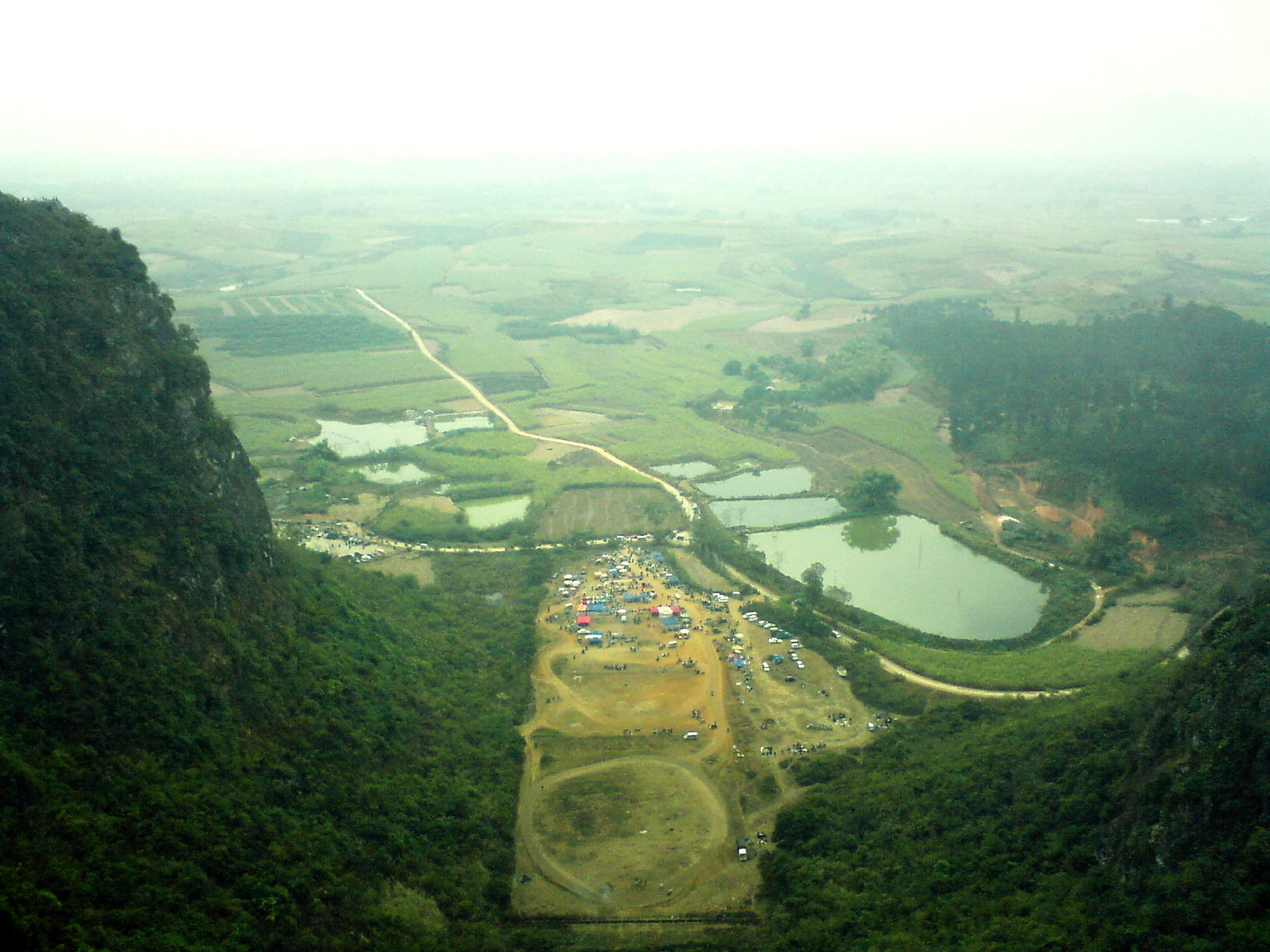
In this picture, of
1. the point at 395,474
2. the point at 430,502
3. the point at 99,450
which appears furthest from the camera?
the point at 395,474

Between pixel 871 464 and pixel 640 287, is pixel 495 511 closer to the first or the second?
pixel 871 464

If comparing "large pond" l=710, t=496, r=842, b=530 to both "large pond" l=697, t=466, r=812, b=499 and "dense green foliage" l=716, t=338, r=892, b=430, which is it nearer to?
"large pond" l=697, t=466, r=812, b=499

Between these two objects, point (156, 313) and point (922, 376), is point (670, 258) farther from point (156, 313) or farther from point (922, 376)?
point (156, 313)

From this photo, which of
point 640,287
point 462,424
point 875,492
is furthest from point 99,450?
point 640,287

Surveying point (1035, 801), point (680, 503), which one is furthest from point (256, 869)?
point (680, 503)

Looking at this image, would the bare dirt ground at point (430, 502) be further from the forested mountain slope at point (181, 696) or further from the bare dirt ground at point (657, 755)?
the forested mountain slope at point (181, 696)

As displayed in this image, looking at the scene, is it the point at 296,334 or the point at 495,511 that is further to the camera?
the point at 296,334

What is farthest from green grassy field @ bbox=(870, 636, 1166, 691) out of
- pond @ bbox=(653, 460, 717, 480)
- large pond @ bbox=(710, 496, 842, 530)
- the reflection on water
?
pond @ bbox=(653, 460, 717, 480)

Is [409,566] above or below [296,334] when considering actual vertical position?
below
